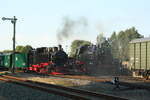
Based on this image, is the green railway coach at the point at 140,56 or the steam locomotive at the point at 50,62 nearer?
the green railway coach at the point at 140,56

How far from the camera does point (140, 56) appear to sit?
65.5ft

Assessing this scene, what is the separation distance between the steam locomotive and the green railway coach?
601cm

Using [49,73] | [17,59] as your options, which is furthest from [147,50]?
[17,59]

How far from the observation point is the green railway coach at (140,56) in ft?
63.3

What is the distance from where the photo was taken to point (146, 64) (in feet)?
63.7

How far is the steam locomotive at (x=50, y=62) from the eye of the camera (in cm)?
2497

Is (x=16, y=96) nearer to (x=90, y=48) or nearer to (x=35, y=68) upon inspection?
(x=35, y=68)

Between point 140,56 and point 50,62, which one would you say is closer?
point 140,56

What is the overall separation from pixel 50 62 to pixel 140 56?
9.12m

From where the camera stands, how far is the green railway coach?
19.3m

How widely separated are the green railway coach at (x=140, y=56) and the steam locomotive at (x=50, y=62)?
6011 millimetres

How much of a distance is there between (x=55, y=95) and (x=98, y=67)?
1719 cm

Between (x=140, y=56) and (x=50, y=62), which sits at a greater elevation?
(x=140, y=56)

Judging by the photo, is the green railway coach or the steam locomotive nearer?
the green railway coach
